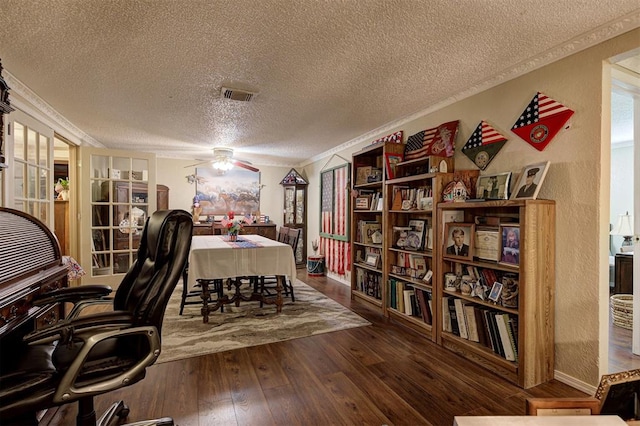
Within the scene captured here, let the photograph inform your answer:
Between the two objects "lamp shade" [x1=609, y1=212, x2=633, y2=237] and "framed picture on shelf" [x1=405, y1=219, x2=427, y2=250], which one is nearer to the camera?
"framed picture on shelf" [x1=405, y1=219, x2=427, y2=250]

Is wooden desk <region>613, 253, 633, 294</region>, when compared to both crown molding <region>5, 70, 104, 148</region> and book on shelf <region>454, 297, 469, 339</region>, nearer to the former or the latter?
book on shelf <region>454, 297, 469, 339</region>

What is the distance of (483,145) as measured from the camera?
262 cm

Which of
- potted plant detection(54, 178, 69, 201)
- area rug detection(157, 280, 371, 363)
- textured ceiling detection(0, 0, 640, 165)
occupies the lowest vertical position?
area rug detection(157, 280, 371, 363)

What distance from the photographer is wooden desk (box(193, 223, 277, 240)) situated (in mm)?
5578

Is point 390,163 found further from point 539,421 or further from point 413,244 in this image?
point 539,421

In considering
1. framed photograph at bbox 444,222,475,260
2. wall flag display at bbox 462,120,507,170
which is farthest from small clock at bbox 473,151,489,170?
framed photograph at bbox 444,222,475,260

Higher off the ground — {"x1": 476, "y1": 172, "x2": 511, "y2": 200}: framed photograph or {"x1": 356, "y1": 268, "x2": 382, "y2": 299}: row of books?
{"x1": 476, "y1": 172, "x2": 511, "y2": 200}: framed photograph

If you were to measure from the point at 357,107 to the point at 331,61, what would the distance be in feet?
3.39

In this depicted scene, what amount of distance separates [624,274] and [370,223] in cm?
323

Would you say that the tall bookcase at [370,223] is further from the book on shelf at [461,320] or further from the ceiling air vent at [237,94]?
the ceiling air vent at [237,94]

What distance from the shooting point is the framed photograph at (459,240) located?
8.02 ft

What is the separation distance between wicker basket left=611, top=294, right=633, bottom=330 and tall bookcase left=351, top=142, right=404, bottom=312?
2.41 m

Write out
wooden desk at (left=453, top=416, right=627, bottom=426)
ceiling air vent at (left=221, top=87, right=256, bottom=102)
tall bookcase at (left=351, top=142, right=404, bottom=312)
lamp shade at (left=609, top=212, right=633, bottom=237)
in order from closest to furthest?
wooden desk at (left=453, top=416, right=627, bottom=426)
ceiling air vent at (left=221, top=87, right=256, bottom=102)
tall bookcase at (left=351, top=142, right=404, bottom=312)
lamp shade at (left=609, top=212, right=633, bottom=237)

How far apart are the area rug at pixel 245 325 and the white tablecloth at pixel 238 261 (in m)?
0.45
